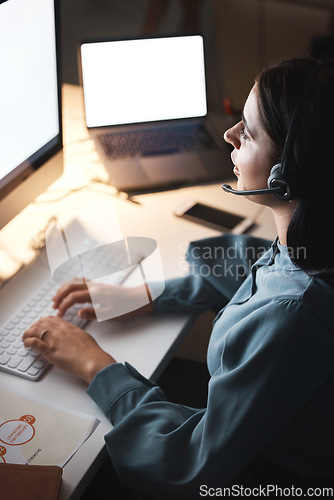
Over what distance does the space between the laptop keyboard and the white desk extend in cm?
6

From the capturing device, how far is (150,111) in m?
1.46

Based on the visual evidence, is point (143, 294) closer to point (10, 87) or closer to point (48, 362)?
point (48, 362)

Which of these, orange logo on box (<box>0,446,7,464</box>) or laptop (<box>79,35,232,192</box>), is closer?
orange logo on box (<box>0,446,7,464</box>)

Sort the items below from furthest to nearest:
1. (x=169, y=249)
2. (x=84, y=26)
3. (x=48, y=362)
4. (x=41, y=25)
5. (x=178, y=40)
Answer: (x=84, y=26)
(x=178, y=40)
(x=169, y=249)
(x=41, y=25)
(x=48, y=362)

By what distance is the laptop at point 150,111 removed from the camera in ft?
4.54

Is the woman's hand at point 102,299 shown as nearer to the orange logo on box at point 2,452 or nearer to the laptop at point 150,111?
the orange logo on box at point 2,452

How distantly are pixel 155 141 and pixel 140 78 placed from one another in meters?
0.18

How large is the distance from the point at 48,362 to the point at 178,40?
0.99 m

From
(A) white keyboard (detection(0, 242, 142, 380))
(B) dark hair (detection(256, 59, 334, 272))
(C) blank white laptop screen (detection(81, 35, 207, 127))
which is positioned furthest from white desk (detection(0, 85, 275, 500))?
(B) dark hair (detection(256, 59, 334, 272))

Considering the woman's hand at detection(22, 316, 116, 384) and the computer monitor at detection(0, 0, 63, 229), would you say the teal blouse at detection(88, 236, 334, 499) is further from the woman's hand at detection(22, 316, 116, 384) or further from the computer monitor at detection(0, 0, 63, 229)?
the computer monitor at detection(0, 0, 63, 229)

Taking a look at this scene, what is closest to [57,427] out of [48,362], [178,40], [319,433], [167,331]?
[48,362]

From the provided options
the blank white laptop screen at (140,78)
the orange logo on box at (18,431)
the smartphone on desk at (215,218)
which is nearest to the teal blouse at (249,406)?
the orange logo on box at (18,431)

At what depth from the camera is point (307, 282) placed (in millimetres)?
744

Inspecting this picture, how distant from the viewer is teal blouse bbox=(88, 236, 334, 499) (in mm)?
680
